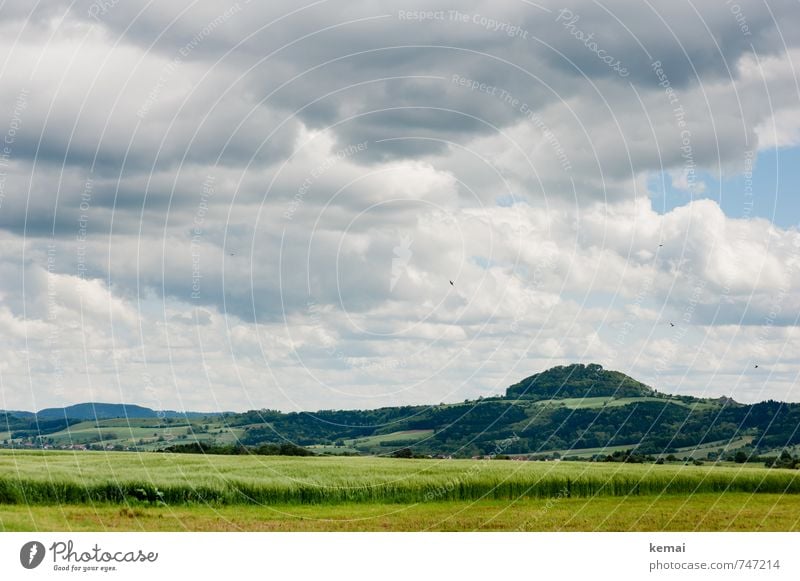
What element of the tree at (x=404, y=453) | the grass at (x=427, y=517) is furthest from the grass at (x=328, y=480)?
the tree at (x=404, y=453)

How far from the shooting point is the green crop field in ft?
157

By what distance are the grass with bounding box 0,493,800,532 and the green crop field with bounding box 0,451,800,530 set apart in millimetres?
79

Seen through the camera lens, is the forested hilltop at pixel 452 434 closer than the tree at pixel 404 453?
No

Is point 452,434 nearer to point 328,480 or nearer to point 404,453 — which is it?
point 404,453

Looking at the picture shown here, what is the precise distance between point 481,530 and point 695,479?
23037mm
